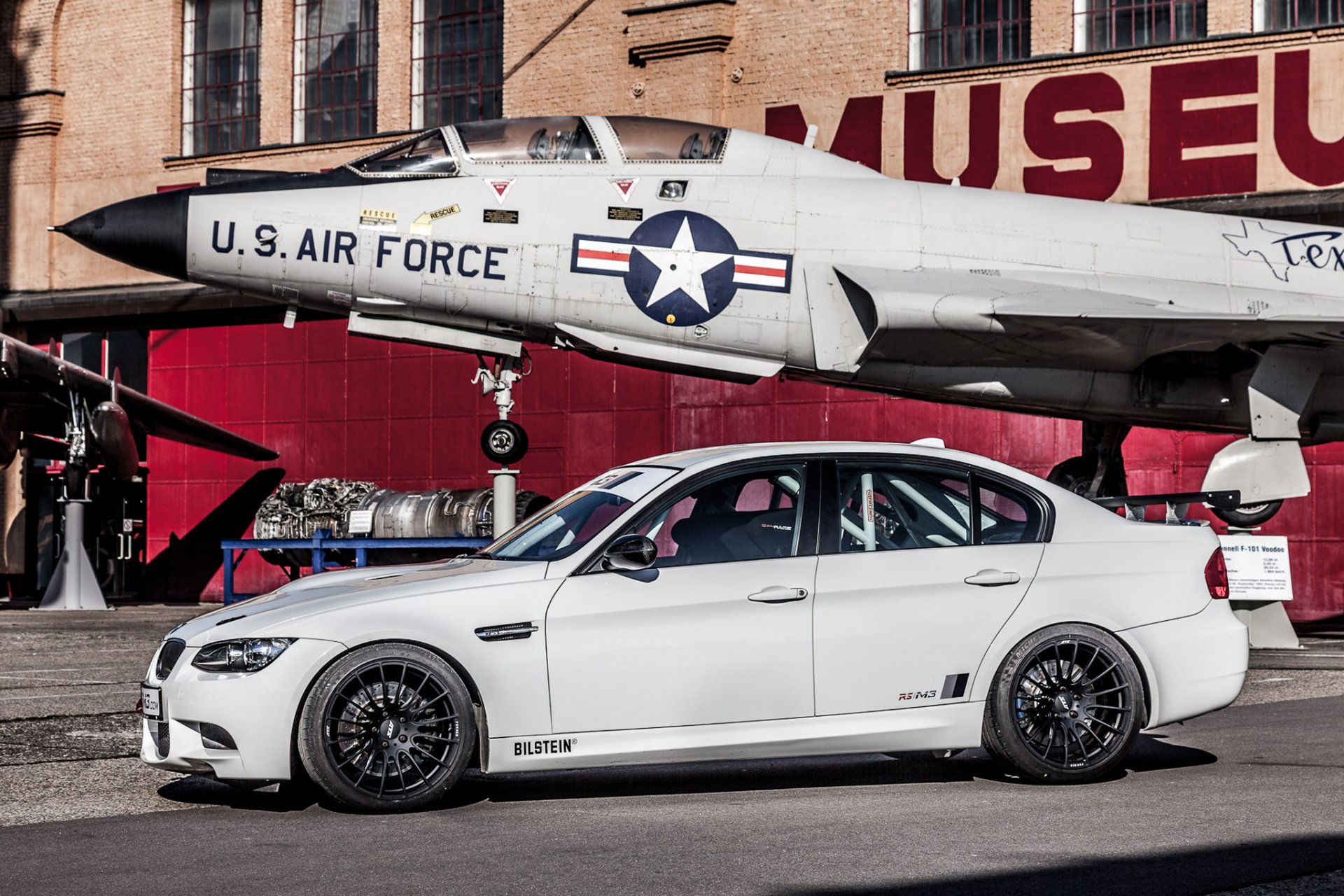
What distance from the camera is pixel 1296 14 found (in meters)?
21.4

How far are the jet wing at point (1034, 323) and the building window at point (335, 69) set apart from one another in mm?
17187

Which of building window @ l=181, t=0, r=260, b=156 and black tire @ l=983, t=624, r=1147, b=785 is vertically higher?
building window @ l=181, t=0, r=260, b=156

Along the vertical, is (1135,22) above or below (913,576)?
above

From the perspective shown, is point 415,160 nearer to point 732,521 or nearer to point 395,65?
point 732,521

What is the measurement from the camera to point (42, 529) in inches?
1163

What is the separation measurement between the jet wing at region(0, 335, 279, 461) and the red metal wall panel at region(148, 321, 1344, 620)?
1.00 m

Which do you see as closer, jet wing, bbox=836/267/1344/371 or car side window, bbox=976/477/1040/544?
car side window, bbox=976/477/1040/544

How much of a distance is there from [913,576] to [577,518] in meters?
1.55

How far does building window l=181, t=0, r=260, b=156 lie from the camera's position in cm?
2848

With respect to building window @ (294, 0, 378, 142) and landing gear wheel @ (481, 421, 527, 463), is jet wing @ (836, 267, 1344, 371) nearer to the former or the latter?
landing gear wheel @ (481, 421, 527, 463)

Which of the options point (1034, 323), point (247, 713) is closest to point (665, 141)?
point (1034, 323)

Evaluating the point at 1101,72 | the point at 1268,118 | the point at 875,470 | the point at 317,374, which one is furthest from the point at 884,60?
the point at 875,470

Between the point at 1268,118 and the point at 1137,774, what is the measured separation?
15.8 metres

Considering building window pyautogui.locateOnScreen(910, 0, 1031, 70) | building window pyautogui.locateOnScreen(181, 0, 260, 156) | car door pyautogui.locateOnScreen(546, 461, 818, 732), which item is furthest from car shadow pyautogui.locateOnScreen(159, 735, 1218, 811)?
building window pyautogui.locateOnScreen(181, 0, 260, 156)
